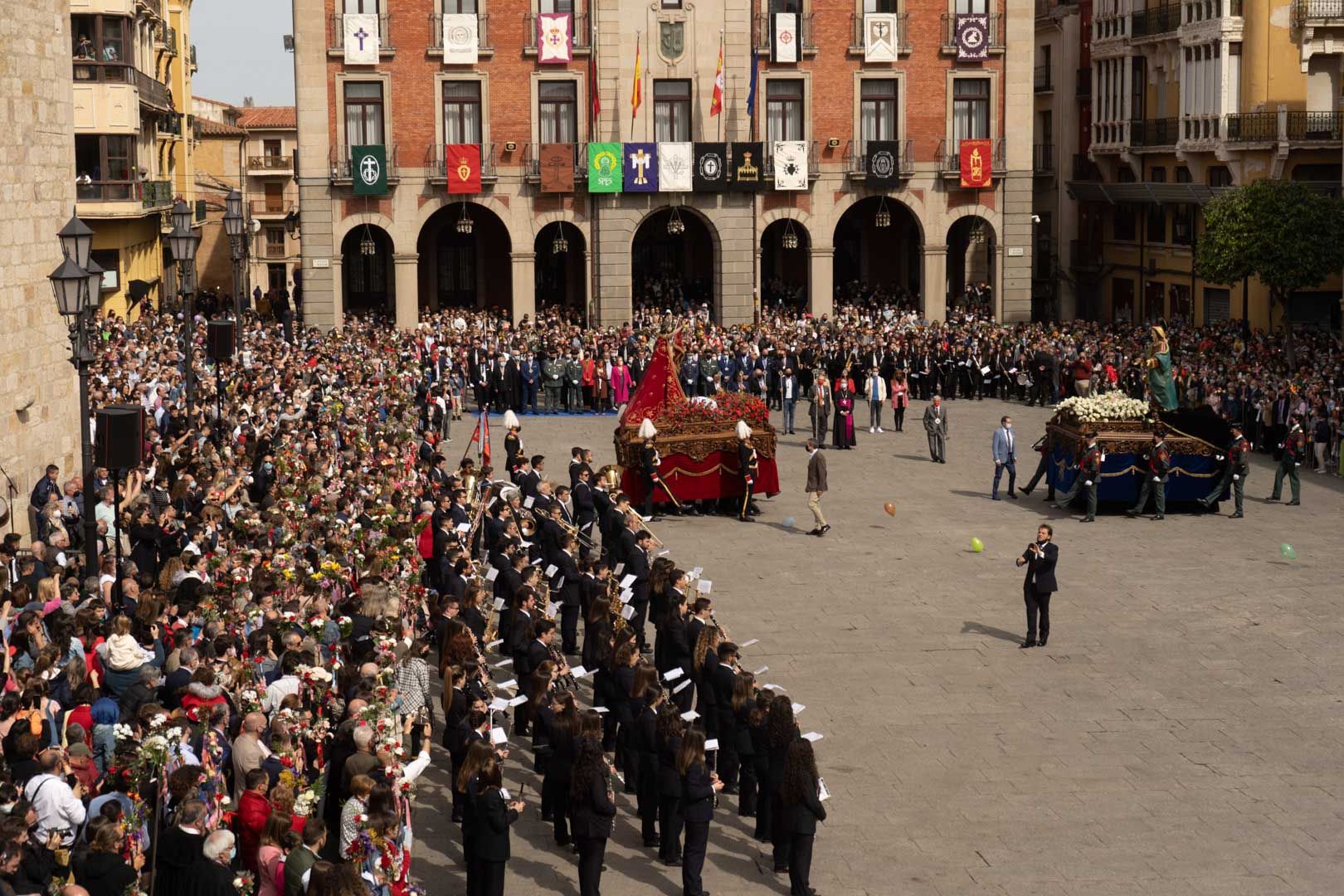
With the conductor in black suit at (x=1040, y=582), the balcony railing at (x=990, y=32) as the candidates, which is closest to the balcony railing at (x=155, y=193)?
the balcony railing at (x=990, y=32)

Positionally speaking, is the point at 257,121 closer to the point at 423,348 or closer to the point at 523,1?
the point at 523,1

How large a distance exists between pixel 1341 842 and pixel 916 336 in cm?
3181

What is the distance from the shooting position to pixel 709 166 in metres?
53.9

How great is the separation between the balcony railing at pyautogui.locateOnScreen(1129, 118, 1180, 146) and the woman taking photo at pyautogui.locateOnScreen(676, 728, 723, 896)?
145 ft

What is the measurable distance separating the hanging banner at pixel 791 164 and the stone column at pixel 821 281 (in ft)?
7.06

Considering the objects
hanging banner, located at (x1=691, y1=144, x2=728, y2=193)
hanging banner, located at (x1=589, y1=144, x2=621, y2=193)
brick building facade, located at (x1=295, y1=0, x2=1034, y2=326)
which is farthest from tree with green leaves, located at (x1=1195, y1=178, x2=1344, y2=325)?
hanging banner, located at (x1=589, y1=144, x2=621, y2=193)

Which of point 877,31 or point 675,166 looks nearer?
point 675,166

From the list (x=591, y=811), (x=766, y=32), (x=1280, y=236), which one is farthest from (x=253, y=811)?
(x=766, y=32)

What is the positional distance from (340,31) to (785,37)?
41.9 ft

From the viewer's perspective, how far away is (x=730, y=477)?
3081 centimetres

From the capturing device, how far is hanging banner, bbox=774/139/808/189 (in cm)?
5438

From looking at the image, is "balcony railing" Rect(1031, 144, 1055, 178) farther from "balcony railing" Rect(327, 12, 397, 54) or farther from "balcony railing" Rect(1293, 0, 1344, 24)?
"balcony railing" Rect(327, 12, 397, 54)

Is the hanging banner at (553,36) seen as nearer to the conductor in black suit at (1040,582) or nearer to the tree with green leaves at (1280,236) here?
the tree with green leaves at (1280,236)

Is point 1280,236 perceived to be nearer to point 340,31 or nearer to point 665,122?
point 665,122
